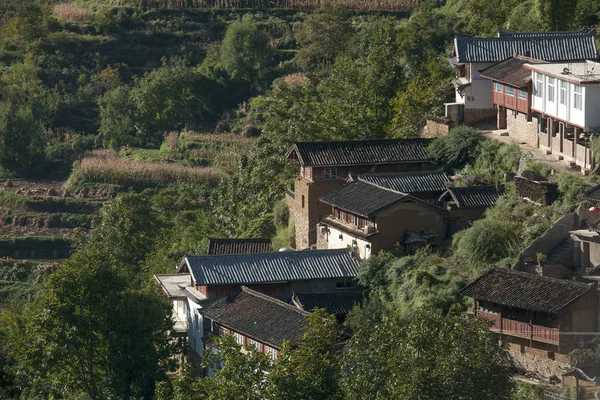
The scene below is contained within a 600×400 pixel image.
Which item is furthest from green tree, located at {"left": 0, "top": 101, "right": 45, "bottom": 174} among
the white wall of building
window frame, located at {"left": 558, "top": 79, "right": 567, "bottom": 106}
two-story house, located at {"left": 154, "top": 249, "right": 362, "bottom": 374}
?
window frame, located at {"left": 558, "top": 79, "right": 567, "bottom": 106}

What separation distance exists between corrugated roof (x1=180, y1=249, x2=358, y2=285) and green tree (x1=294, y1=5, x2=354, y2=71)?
27.5m

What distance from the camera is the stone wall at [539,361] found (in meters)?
32.9

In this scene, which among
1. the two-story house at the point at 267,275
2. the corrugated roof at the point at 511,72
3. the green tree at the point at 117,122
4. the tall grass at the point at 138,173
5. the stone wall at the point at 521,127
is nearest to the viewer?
the two-story house at the point at 267,275

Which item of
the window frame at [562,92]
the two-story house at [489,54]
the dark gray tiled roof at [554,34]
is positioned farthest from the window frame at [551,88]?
the dark gray tiled roof at [554,34]

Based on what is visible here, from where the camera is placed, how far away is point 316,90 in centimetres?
5434

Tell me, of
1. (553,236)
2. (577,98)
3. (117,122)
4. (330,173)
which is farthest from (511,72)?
(117,122)

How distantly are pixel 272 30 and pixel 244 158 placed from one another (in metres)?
23.8

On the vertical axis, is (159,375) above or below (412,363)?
below

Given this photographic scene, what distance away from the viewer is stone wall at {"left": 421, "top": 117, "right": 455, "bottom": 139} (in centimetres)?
4719

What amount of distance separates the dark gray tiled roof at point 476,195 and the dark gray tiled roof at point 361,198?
174 centimetres

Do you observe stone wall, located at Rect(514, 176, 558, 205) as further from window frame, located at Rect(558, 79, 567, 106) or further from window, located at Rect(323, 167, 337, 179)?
window, located at Rect(323, 167, 337, 179)

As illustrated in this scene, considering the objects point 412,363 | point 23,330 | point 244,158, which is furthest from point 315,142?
point 412,363

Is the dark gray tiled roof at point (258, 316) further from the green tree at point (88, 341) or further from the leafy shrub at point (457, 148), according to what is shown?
the leafy shrub at point (457, 148)

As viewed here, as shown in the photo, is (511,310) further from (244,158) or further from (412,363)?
(244,158)
